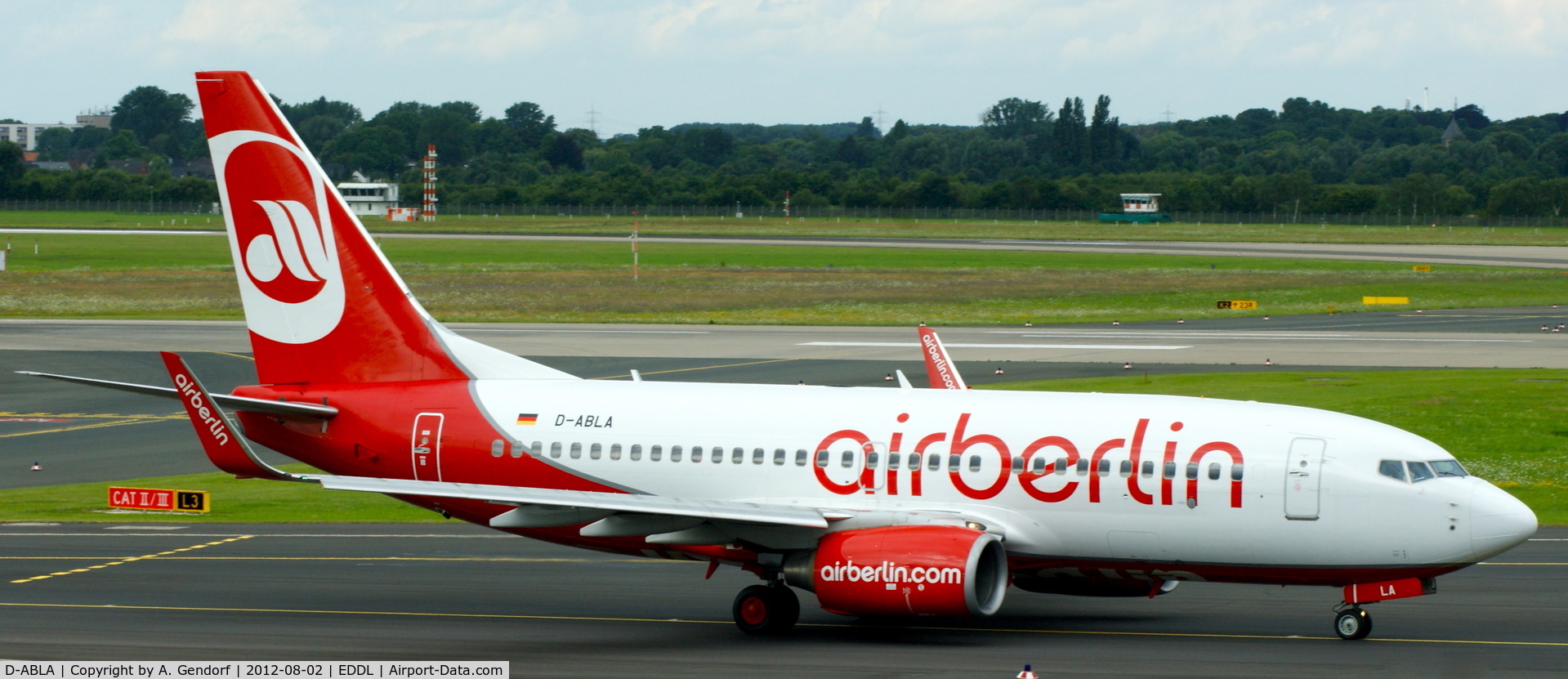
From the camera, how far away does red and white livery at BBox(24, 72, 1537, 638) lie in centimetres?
2150

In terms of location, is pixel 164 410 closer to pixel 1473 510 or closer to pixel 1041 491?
pixel 1041 491

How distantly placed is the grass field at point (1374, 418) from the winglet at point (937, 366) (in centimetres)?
1211

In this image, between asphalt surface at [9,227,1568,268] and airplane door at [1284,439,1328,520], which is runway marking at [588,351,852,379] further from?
asphalt surface at [9,227,1568,268]

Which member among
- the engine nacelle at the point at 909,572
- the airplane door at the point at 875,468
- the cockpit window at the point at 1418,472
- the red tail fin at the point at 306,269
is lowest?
the engine nacelle at the point at 909,572

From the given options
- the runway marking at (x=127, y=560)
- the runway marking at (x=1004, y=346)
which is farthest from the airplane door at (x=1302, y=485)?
the runway marking at (x=1004, y=346)

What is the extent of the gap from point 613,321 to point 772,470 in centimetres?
5958

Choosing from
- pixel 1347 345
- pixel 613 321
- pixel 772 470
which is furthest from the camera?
pixel 613 321

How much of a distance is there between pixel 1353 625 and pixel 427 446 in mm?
14216

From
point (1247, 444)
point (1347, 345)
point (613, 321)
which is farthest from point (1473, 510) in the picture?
point (613, 321)

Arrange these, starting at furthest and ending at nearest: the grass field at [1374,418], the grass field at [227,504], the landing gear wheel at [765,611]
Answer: the grass field at [1374,418] → the grass field at [227,504] → the landing gear wheel at [765,611]

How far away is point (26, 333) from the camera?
73.3m

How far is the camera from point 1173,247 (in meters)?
152

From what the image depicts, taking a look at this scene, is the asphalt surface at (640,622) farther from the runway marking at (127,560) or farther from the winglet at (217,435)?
the winglet at (217,435)

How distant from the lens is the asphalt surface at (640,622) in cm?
2117
